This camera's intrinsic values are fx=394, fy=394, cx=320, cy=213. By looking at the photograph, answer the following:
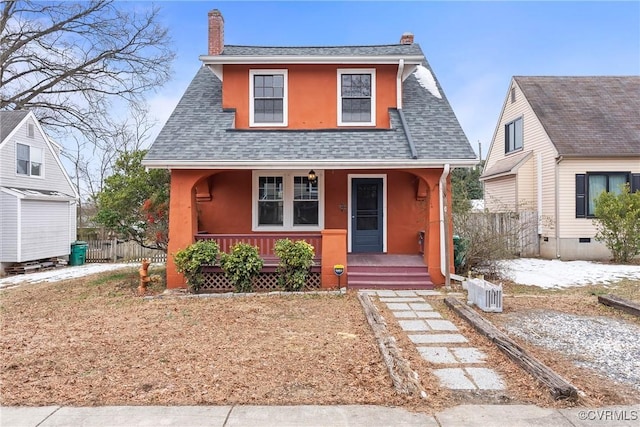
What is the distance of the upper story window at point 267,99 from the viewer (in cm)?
1036

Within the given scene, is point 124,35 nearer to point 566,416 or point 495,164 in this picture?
point 495,164

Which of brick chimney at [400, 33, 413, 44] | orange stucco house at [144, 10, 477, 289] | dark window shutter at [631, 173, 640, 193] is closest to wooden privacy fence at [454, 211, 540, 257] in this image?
dark window shutter at [631, 173, 640, 193]

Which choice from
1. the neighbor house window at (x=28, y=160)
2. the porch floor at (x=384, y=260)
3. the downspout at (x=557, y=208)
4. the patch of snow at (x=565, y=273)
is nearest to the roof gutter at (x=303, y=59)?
the porch floor at (x=384, y=260)

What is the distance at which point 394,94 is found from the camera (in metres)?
10.4

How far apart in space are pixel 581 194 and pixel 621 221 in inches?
66.3

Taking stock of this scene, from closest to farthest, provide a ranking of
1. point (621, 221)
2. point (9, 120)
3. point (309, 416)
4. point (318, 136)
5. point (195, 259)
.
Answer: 1. point (309, 416)
2. point (195, 259)
3. point (318, 136)
4. point (621, 221)
5. point (9, 120)

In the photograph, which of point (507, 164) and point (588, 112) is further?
point (507, 164)

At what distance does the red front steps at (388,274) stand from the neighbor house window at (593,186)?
8.34m

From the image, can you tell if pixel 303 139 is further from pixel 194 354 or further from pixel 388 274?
pixel 194 354

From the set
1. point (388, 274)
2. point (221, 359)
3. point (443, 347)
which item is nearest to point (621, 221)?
point (388, 274)

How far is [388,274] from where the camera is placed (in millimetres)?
9008

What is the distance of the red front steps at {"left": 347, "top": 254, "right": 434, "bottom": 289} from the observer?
8.71 metres

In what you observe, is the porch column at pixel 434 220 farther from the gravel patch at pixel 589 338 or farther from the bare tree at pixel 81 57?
the bare tree at pixel 81 57

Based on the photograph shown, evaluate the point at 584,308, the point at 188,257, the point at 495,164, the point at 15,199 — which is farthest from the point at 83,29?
the point at 584,308
